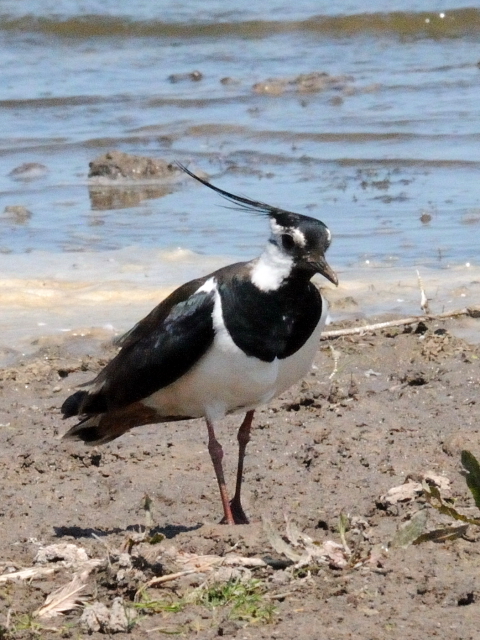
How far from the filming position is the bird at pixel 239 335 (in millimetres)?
4477

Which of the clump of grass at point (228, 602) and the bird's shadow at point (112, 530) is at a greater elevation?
the clump of grass at point (228, 602)

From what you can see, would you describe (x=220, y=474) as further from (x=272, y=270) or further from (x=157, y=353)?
(x=272, y=270)

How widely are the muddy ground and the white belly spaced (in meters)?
0.45

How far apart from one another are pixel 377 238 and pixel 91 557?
16.4 feet

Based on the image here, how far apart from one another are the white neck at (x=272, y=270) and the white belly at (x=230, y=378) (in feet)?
0.64

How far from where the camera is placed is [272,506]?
4.86 meters

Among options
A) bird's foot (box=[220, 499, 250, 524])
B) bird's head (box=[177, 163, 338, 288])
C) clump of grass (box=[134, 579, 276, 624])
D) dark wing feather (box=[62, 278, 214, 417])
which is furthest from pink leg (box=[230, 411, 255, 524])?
clump of grass (box=[134, 579, 276, 624])

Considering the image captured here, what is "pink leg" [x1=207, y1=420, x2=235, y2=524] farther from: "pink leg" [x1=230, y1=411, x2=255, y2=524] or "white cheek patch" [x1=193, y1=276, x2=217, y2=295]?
"white cheek patch" [x1=193, y1=276, x2=217, y2=295]

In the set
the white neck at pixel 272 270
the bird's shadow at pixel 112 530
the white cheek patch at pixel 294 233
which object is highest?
the white cheek patch at pixel 294 233

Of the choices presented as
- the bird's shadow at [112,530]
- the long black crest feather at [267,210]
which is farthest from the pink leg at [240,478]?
the long black crest feather at [267,210]

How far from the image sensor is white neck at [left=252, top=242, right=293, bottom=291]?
14.8 feet

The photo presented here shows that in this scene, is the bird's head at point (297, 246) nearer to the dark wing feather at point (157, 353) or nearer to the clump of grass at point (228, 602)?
the dark wing feather at point (157, 353)

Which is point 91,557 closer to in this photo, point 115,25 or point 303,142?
point 303,142

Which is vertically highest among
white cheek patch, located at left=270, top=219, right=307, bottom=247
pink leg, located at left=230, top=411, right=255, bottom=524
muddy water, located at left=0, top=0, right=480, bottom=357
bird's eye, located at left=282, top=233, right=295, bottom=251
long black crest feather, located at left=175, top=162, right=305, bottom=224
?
long black crest feather, located at left=175, top=162, right=305, bottom=224
